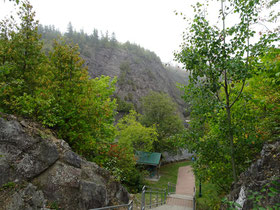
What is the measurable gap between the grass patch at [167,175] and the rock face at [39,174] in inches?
553

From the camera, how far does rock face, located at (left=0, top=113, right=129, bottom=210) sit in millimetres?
5338

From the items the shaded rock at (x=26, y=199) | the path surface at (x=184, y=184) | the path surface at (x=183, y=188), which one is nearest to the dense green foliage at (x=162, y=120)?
the path surface at (x=184, y=184)

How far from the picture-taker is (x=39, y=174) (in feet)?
20.2

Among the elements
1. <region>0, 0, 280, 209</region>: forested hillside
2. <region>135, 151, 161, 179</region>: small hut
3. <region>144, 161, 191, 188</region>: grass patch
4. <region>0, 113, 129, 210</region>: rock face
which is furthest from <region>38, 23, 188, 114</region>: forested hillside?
<region>0, 113, 129, 210</region>: rock face

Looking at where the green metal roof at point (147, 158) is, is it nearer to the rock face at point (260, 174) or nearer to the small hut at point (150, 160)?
the small hut at point (150, 160)

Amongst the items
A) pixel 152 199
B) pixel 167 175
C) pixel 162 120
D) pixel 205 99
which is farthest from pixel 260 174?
pixel 162 120

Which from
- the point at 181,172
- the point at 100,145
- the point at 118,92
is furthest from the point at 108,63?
the point at 100,145

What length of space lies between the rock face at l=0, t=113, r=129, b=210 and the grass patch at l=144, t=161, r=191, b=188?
14.0m

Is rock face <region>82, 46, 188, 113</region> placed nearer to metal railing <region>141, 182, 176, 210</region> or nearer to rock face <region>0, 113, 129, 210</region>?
metal railing <region>141, 182, 176, 210</region>

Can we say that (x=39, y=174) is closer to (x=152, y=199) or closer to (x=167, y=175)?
(x=152, y=199)

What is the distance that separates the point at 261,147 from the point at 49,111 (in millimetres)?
8016

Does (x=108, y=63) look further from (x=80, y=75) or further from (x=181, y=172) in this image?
(x=80, y=75)

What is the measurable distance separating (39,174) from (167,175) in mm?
23506

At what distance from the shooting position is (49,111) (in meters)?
7.71
